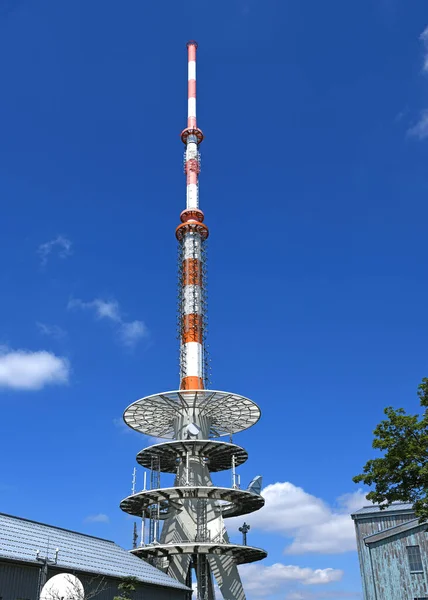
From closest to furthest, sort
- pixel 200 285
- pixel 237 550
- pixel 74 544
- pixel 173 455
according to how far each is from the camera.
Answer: pixel 74 544 < pixel 237 550 < pixel 173 455 < pixel 200 285

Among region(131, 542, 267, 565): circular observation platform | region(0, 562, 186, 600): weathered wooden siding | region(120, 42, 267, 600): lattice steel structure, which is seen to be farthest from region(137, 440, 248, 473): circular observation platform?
region(0, 562, 186, 600): weathered wooden siding

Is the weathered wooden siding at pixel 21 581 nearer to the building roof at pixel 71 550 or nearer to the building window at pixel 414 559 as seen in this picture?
the building roof at pixel 71 550

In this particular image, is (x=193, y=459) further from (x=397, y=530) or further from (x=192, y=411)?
(x=397, y=530)

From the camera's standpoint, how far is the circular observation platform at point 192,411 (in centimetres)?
5634

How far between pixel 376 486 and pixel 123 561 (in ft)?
51.4

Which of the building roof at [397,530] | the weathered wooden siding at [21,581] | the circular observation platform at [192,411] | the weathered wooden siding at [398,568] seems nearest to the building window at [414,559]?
the weathered wooden siding at [398,568]

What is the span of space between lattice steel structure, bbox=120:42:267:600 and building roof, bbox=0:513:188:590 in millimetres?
13768

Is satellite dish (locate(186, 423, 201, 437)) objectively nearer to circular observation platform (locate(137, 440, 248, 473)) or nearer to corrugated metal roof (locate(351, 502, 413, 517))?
circular observation platform (locate(137, 440, 248, 473))

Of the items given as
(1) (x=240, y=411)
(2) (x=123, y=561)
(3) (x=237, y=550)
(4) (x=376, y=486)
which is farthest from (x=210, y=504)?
(4) (x=376, y=486)

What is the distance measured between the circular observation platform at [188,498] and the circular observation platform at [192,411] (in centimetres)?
711

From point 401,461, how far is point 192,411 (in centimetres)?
3180

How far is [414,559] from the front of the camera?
42094mm

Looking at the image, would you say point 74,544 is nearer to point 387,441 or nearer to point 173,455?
point 387,441

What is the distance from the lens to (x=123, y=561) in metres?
35.9
